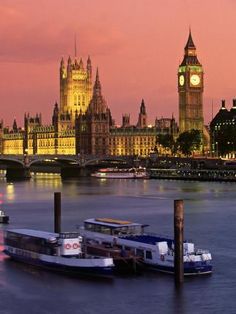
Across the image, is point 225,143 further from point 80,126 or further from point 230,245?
point 230,245

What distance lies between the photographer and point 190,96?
117 metres

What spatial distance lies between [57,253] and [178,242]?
400cm

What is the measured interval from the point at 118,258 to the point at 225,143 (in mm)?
71267

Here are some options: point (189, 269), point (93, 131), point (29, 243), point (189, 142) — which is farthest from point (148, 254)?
point (93, 131)

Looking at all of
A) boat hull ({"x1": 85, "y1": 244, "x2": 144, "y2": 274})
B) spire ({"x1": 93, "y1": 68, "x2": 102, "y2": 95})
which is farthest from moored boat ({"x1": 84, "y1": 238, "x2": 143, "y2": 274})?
spire ({"x1": 93, "y1": 68, "x2": 102, "y2": 95})

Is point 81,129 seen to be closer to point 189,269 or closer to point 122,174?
point 122,174

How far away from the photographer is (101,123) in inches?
4734

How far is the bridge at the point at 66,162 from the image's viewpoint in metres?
81.1

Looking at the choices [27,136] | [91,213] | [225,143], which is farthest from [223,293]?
[27,136]

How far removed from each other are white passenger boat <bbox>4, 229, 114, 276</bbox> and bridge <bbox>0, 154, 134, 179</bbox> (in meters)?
53.6

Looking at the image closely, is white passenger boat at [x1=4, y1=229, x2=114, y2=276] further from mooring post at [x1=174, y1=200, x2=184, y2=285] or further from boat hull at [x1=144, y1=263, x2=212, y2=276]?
mooring post at [x1=174, y1=200, x2=184, y2=285]

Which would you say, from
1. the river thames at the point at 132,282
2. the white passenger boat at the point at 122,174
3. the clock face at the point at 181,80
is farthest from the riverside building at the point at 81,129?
the river thames at the point at 132,282

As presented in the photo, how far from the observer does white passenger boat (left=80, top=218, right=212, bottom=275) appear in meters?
22.2

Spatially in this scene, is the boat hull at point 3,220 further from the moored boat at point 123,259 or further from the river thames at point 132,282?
the moored boat at point 123,259
